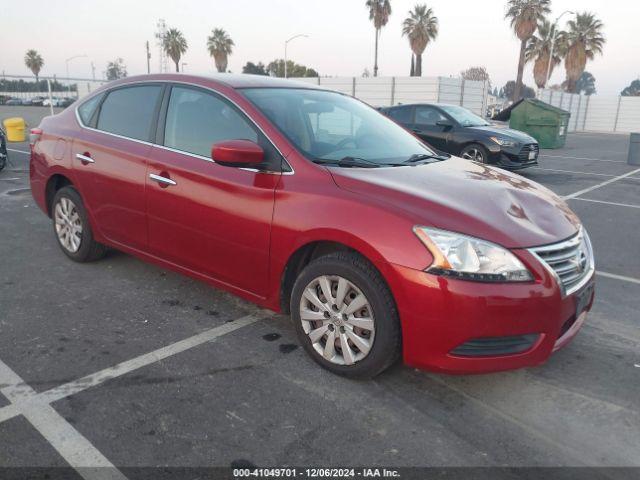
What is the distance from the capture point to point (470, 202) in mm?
2930

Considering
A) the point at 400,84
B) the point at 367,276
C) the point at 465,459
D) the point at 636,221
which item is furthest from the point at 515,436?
the point at 400,84

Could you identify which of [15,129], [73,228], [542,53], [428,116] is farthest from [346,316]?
[542,53]

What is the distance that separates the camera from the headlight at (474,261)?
8.42ft

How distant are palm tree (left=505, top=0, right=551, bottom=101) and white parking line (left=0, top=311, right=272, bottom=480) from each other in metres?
42.8

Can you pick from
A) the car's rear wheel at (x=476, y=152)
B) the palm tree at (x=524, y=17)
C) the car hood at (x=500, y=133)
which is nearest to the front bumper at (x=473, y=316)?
the car's rear wheel at (x=476, y=152)

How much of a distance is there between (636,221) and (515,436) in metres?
6.06

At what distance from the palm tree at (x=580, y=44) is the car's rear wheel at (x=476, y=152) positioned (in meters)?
40.3

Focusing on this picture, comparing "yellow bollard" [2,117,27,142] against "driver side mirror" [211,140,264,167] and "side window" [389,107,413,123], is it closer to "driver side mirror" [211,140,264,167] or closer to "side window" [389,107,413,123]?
"side window" [389,107,413,123]

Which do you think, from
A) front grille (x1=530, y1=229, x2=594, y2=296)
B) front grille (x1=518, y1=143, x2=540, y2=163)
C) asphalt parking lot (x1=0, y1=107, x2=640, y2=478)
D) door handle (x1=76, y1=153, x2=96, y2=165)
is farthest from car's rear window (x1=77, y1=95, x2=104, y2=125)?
front grille (x1=518, y1=143, x2=540, y2=163)

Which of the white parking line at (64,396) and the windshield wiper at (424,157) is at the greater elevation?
the windshield wiper at (424,157)

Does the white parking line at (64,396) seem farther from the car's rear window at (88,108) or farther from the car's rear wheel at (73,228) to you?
the car's rear window at (88,108)

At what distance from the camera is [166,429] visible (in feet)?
8.34

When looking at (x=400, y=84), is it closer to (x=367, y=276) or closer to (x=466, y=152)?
(x=466, y=152)

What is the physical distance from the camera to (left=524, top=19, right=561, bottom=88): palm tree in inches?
1823
